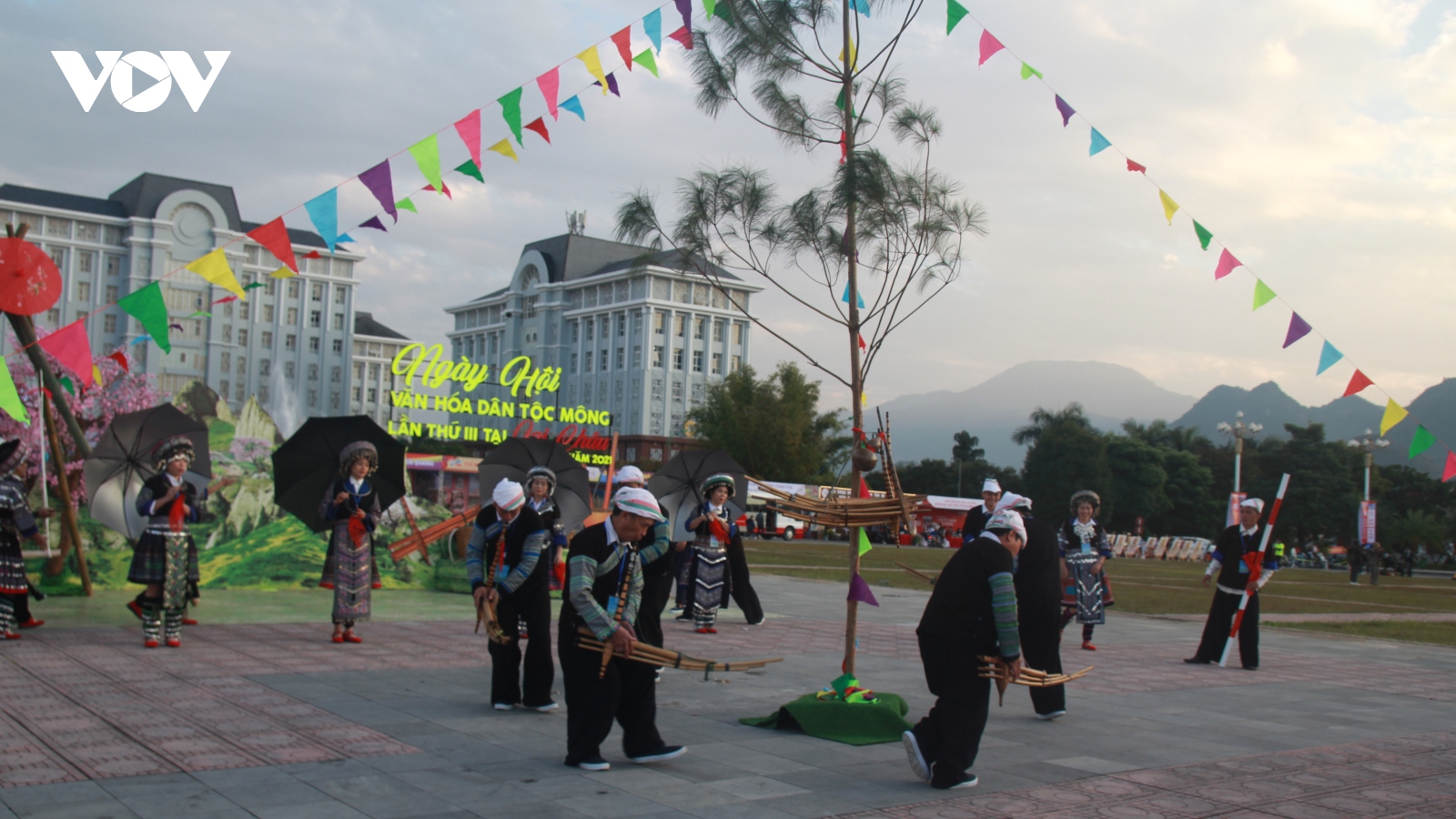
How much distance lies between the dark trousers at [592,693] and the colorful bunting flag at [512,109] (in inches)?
226

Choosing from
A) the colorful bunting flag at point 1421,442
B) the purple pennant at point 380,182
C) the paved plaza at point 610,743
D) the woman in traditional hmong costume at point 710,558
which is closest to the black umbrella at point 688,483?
the woman in traditional hmong costume at point 710,558

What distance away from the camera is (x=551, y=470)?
428 inches

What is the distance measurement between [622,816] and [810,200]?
440cm

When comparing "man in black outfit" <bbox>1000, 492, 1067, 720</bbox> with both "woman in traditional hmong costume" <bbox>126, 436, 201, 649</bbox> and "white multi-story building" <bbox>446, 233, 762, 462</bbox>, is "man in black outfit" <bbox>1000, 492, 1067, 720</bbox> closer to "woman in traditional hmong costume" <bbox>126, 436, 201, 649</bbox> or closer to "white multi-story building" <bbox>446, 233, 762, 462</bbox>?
"woman in traditional hmong costume" <bbox>126, 436, 201, 649</bbox>

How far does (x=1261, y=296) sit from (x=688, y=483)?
21.6 ft

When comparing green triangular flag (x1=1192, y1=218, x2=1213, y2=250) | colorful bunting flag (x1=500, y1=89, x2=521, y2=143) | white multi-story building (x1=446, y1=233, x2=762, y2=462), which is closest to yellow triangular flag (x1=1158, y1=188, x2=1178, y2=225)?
green triangular flag (x1=1192, y1=218, x2=1213, y2=250)

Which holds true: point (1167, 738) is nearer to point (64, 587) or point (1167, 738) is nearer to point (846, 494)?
point (846, 494)

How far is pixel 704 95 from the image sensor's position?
7.78m

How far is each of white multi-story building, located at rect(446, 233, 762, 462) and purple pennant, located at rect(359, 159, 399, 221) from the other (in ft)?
271

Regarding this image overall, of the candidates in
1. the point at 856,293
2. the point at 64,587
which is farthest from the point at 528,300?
the point at 856,293

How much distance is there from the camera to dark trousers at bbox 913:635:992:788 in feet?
18.1

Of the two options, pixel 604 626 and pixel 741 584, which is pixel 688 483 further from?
pixel 604 626

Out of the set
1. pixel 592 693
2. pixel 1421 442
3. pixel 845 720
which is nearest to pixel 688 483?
pixel 845 720

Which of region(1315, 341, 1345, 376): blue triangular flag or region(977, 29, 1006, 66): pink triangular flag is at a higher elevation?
region(977, 29, 1006, 66): pink triangular flag
